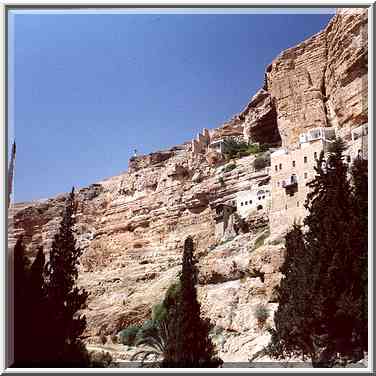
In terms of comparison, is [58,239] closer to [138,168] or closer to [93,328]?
[93,328]

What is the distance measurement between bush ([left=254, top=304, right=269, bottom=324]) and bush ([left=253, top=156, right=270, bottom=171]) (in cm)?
407

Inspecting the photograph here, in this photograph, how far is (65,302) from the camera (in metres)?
11.4

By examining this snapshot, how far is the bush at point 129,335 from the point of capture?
1131cm

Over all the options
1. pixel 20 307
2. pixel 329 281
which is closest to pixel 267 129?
pixel 329 281

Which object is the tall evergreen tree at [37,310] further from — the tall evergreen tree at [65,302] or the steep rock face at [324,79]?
the steep rock face at [324,79]

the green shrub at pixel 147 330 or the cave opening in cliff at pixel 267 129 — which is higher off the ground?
the cave opening in cliff at pixel 267 129

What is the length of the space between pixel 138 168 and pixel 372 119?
664 cm

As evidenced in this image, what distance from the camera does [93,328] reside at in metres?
11.4

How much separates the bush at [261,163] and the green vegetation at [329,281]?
3214mm

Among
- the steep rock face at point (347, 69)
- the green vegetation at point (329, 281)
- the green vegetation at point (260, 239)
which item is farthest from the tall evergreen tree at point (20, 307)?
the steep rock face at point (347, 69)

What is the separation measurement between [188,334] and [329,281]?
2.89 meters

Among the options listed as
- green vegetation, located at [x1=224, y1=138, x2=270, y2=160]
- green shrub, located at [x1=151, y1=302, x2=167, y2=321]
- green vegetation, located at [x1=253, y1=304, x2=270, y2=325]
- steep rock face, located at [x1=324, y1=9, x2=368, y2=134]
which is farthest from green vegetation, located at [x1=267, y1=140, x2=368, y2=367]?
green vegetation, located at [x1=224, y1=138, x2=270, y2=160]

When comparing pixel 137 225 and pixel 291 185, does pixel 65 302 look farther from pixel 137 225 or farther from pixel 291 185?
pixel 291 185

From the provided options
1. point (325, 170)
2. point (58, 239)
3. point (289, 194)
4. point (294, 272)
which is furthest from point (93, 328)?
point (325, 170)
